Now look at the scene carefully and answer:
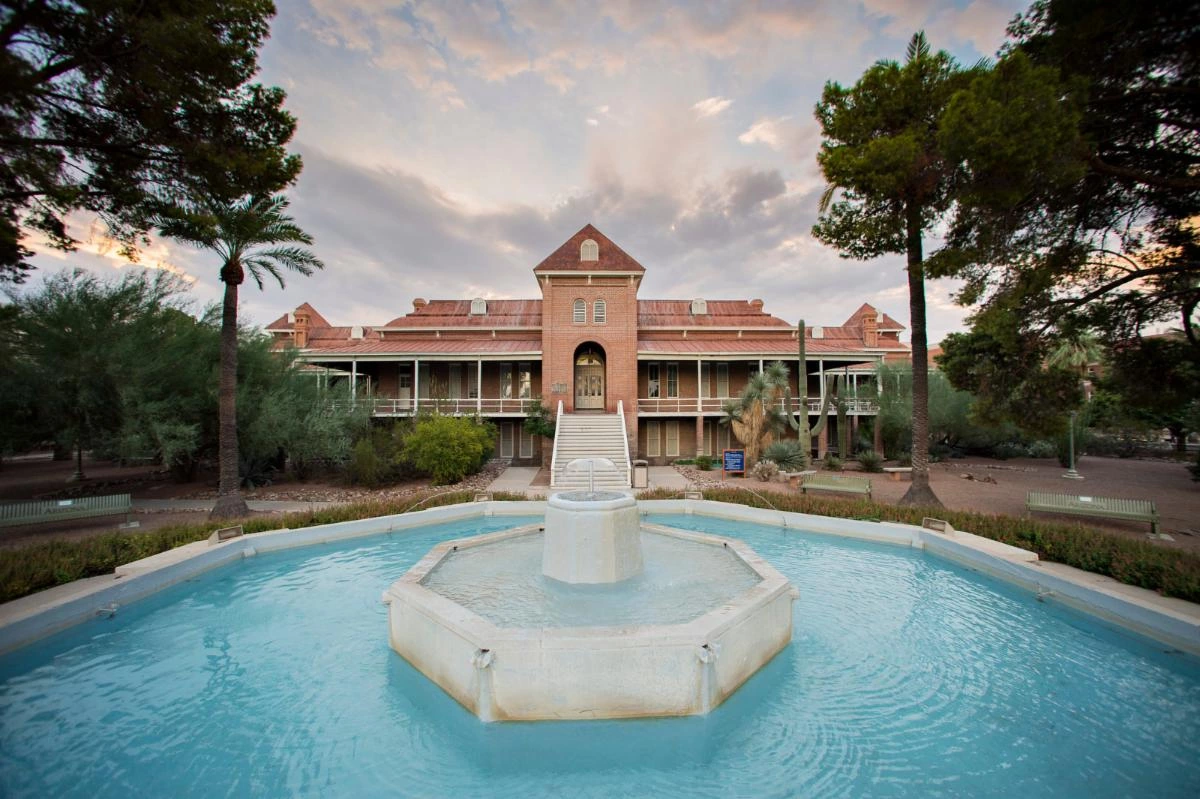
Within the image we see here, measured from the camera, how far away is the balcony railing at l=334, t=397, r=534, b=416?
72.7ft

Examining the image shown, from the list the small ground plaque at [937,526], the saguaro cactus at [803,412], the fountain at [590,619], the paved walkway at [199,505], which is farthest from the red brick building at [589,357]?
the fountain at [590,619]

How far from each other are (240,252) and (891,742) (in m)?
17.3

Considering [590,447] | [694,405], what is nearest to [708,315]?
[694,405]

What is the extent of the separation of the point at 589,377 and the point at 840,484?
14.1m

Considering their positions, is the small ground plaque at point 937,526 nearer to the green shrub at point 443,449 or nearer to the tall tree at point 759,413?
the tall tree at point 759,413

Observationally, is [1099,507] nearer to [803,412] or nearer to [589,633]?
[803,412]

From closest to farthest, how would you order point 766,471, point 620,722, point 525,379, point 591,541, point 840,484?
1. point 620,722
2. point 591,541
3. point 840,484
4. point 766,471
5. point 525,379

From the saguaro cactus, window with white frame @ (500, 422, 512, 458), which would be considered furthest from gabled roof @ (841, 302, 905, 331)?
window with white frame @ (500, 422, 512, 458)

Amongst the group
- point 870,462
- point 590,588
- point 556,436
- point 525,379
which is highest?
point 525,379

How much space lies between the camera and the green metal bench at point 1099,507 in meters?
10.4

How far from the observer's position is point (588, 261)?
2309cm

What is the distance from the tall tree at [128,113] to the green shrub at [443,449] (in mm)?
9326

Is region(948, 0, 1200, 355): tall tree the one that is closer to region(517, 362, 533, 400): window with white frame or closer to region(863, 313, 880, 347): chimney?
region(517, 362, 533, 400): window with white frame

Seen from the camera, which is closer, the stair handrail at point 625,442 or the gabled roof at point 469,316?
the stair handrail at point 625,442
